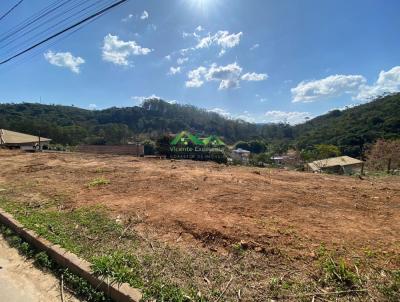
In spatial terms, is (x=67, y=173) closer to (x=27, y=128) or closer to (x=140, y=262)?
(x=140, y=262)

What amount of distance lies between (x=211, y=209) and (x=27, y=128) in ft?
152

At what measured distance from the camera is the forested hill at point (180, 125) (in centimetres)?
4100

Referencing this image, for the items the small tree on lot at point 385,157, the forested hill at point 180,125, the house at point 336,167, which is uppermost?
the forested hill at point 180,125

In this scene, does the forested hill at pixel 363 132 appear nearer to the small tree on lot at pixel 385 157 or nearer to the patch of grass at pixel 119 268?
the small tree on lot at pixel 385 157

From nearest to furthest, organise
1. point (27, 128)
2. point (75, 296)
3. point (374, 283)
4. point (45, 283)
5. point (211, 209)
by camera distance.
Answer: point (374, 283), point (75, 296), point (45, 283), point (211, 209), point (27, 128)

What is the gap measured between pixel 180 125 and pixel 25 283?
7141 centimetres

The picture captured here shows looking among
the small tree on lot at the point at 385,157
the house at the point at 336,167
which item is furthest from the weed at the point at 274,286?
the small tree on lot at the point at 385,157

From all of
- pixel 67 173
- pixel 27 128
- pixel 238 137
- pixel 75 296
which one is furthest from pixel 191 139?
pixel 238 137

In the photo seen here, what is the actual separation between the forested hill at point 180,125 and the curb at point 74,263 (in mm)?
36154

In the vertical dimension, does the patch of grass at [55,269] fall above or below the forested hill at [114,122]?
below

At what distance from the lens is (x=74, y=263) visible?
249 cm

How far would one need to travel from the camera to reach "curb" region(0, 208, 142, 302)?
205cm

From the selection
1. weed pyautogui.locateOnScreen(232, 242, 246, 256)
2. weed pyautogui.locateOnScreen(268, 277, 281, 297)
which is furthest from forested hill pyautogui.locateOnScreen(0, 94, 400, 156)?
weed pyautogui.locateOnScreen(268, 277, 281, 297)

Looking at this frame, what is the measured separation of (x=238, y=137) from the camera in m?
79.1
